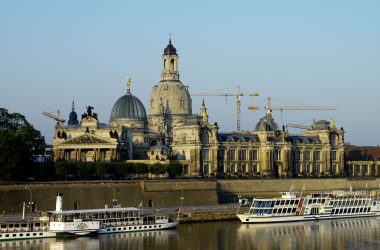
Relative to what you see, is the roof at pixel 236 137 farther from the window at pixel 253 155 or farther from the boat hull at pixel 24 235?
the boat hull at pixel 24 235

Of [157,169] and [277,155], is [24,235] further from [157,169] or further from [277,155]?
[277,155]

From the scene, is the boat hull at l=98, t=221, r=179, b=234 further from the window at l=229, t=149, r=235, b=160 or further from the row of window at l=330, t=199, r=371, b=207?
the window at l=229, t=149, r=235, b=160

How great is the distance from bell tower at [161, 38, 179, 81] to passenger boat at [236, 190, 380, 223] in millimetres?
65876

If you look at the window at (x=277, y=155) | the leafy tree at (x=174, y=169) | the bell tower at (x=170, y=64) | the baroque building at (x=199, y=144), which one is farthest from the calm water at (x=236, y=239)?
the bell tower at (x=170, y=64)

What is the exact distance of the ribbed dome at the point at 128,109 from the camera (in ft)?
475

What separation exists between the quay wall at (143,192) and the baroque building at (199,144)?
1029cm

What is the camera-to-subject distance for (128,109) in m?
145

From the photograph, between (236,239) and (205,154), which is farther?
(205,154)

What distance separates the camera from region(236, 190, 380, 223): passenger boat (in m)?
87.1

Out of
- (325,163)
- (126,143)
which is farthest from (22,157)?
(325,163)

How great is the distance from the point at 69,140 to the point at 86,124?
19.4 ft

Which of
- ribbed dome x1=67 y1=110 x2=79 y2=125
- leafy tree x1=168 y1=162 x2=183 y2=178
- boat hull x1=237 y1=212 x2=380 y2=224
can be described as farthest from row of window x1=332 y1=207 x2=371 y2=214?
ribbed dome x1=67 y1=110 x2=79 y2=125

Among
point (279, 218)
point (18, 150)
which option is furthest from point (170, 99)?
→ point (279, 218)

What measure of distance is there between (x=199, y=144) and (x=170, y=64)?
38.5 metres
